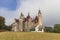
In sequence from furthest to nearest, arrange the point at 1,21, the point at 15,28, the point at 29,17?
the point at 29,17 < the point at 15,28 < the point at 1,21

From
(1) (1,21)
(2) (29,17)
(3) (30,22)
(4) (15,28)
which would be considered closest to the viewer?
(1) (1,21)

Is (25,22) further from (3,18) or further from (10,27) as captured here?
(3,18)

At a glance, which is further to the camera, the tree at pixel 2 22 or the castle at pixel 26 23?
the castle at pixel 26 23

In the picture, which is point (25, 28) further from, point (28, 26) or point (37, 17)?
point (37, 17)

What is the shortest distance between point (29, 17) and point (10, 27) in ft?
71.2

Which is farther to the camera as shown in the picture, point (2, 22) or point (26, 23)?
point (26, 23)

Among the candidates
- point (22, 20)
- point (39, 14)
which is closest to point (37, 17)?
point (39, 14)

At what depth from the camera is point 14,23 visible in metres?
120

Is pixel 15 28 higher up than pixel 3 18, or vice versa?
pixel 3 18

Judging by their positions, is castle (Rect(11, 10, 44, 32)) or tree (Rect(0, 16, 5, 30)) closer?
tree (Rect(0, 16, 5, 30))

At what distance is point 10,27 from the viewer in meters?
114

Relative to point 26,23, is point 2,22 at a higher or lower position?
higher

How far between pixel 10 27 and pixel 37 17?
21.7 meters

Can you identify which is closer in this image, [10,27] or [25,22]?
[10,27]
